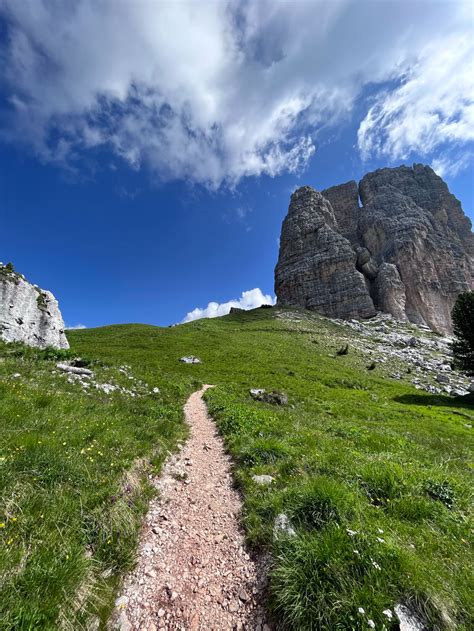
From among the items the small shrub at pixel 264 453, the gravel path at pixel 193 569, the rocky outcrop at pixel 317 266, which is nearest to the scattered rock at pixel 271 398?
the small shrub at pixel 264 453

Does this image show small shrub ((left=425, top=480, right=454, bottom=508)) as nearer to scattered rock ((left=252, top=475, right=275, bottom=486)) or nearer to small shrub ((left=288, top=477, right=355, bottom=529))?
small shrub ((left=288, top=477, right=355, bottom=529))

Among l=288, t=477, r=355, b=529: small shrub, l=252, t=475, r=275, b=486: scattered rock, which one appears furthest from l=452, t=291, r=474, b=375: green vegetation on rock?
l=288, t=477, r=355, b=529: small shrub

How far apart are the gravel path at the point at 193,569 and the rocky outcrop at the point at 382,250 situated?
109 meters

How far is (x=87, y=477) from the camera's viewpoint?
572cm

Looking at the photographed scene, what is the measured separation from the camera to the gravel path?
3943mm

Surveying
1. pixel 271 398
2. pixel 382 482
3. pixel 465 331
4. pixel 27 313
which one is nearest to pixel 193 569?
pixel 382 482

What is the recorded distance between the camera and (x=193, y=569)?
4.85 metres

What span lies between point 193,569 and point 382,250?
154m

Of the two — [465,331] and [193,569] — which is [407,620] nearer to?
[193,569]

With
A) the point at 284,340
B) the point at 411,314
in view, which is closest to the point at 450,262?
the point at 411,314

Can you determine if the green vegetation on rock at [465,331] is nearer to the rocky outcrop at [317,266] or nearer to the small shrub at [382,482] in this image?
the small shrub at [382,482]

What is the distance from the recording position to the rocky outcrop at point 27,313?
53.8ft

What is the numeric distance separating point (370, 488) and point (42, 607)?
21.3 ft

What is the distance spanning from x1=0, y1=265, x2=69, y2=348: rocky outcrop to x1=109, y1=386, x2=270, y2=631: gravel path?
15426 mm
